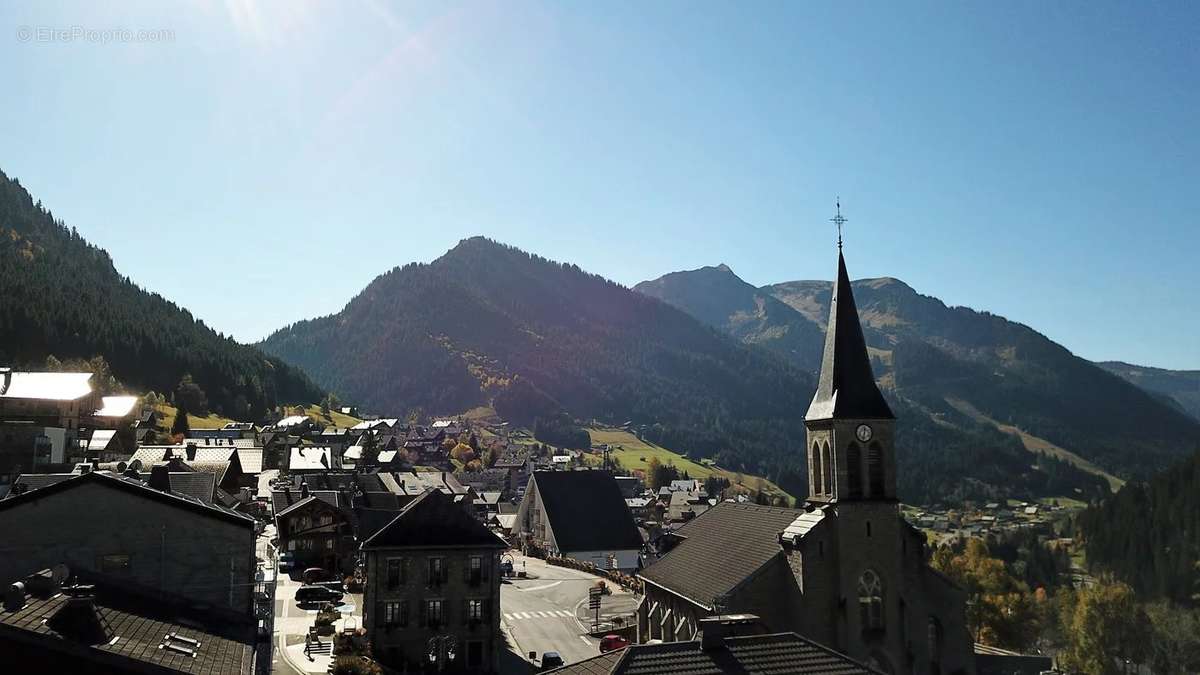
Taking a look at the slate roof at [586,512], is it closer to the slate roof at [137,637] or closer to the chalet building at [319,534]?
the chalet building at [319,534]

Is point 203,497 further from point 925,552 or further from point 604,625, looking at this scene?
point 925,552

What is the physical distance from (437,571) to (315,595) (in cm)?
1704

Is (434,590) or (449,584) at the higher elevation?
(449,584)

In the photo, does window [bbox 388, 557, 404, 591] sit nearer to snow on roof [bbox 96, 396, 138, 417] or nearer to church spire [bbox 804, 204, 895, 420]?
church spire [bbox 804, 204, 895, 420]

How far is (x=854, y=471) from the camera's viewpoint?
4094 centimetres

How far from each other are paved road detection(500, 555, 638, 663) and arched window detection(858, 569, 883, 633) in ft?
55.7

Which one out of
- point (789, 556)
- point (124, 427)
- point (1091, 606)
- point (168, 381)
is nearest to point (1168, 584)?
point (1091, 606)

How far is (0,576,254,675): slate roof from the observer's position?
69.7 ft

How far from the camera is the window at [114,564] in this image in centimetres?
3403

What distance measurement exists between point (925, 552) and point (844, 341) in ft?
35.7

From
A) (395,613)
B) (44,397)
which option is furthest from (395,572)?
(44,397)

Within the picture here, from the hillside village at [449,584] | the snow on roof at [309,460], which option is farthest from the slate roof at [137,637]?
the snow on roof at [309,460]

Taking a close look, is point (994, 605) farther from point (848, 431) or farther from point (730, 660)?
point (730, 660)

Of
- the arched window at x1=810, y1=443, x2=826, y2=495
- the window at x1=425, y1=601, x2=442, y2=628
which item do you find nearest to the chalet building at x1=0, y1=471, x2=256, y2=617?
the window at x1=425, y1=601, x2=442, y2=628
